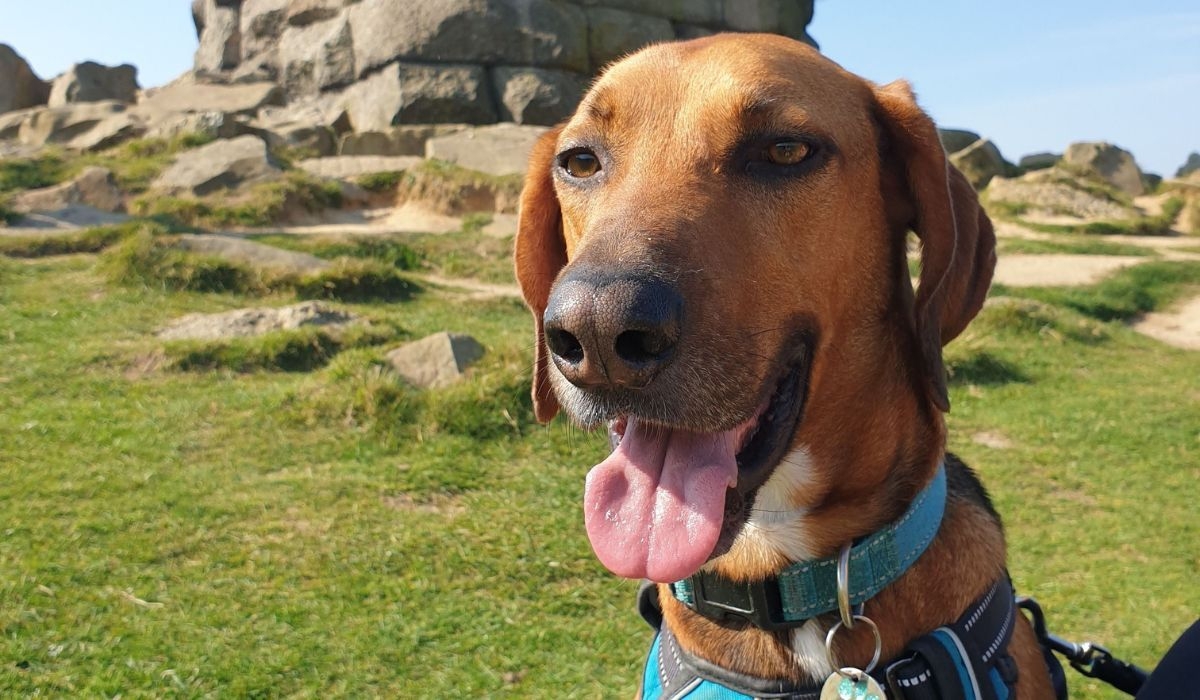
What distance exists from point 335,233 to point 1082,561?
10.7 meters

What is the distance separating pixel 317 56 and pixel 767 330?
72.5 feet

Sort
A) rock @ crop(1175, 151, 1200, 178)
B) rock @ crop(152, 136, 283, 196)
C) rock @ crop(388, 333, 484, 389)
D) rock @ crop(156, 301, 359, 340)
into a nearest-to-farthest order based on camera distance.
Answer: rock @ crop(388, 333, 484, 389) → rock @ crop(156, 301, 359, 340) → rock @ crop(152, 136, 283, 196) → rock @ crop(1175, 151, 1200, 178)

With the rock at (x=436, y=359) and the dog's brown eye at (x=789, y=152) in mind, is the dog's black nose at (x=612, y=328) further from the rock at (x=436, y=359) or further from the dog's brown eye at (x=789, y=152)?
the rock at (x=436, y=359)

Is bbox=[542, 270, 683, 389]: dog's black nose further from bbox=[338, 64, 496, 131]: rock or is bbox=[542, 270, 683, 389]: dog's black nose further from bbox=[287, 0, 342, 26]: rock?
bbox=[287, 0, 342, 26]: rock

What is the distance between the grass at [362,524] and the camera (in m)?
4.15

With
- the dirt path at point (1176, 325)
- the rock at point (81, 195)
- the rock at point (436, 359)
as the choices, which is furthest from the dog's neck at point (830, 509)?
the rock at point (81, 195)

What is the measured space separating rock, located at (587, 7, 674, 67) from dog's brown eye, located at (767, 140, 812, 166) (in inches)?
803

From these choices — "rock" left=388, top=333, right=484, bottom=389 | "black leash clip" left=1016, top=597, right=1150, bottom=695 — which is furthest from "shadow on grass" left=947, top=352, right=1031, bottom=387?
"black leash clip" left=1016, top=597, right=1150, bottom=695

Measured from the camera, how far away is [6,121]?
22969mm

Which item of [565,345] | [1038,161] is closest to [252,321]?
[565,345]

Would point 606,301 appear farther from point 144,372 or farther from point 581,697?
point 144,372

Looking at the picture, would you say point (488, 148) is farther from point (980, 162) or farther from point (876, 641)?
point (876, 641)

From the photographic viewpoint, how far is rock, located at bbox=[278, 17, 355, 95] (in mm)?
21953

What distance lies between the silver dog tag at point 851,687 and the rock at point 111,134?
20623mm
